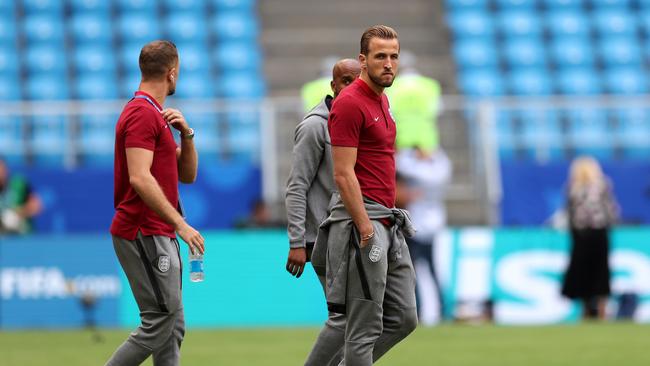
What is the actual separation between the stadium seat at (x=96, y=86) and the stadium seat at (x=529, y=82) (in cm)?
664

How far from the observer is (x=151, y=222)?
24.0 ft

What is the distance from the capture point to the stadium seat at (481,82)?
22.1m

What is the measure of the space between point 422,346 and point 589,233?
14.9 ft

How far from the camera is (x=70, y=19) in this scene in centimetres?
2308

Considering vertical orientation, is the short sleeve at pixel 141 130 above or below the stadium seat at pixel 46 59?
below

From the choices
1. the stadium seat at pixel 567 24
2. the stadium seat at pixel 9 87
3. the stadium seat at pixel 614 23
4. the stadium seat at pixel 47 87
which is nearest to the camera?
the stadium seat at pixel 9 87

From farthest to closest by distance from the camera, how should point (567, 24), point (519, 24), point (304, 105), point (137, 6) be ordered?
point (567, 24)
point (519, 24)
point (137, 6)
point (304, 105)

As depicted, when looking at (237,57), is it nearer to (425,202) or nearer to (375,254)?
(425,202)

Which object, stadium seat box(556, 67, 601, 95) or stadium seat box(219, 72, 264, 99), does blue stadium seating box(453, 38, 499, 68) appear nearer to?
stadium seat box(556, 67, 601, 95)

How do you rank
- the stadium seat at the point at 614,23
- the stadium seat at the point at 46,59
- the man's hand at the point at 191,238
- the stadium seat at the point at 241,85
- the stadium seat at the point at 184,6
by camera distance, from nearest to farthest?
Result: the man's hand at the point at 191,238
the stadium seat at the point at 241,85
the stadium seat at the point at 46,59
the stadium seat at the point at 184,6
the stadium seat at the point at 614,23

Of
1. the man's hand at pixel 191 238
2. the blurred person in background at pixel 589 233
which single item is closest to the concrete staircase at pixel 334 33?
the blurred person in background at pixel 589 233

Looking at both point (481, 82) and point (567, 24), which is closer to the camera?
point (481, 82)

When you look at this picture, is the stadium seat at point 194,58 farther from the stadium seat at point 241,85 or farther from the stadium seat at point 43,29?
the stadium seat at point 43,29

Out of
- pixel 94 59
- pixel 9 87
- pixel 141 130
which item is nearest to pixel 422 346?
pixel 141 130
